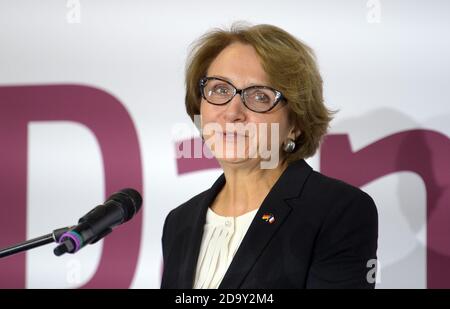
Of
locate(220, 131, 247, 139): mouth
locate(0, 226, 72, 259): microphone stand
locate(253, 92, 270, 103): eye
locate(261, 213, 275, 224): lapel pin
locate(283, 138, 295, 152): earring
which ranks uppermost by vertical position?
locate(253, 92, 270, 103): eye

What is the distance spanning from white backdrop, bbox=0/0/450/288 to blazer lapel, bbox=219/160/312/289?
0.83 metres

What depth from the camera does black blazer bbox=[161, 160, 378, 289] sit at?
154 cm

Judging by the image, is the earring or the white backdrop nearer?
the earring

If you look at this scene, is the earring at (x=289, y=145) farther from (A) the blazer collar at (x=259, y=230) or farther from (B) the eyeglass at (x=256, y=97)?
(B) the eyeglass at (x=256, y=97)

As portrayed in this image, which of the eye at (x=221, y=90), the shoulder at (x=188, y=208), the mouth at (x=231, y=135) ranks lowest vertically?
the shoulder at (x=188, y=208)

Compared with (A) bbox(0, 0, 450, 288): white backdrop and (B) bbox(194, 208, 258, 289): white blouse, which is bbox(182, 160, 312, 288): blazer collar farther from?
(A) bbox(0, 0, 450, 288): white backdrop

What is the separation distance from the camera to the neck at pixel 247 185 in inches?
70.5

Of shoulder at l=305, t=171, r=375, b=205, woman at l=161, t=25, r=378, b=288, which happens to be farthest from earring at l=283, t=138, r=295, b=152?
shoulder at l=305, t=171, r=375, b=205

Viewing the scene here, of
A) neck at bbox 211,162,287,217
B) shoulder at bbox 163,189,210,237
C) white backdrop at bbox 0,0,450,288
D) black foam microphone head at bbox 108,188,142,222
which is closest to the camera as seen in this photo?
black foam microphone head at bbox 108,188,142,222

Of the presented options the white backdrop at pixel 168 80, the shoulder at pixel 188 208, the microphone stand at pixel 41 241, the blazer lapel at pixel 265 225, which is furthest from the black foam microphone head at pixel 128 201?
the white backdrop at pixel 168 80
